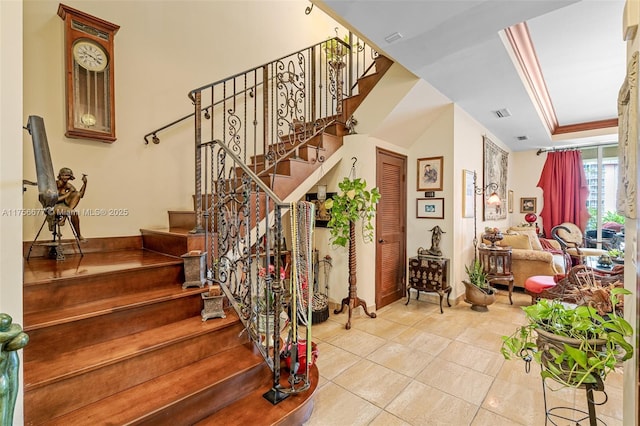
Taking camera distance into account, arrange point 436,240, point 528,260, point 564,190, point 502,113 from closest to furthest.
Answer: point 436,240, point 502,113, point 528,260, point 564,190

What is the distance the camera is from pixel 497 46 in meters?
2.70

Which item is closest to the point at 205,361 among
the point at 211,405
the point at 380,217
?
the point at 211,405

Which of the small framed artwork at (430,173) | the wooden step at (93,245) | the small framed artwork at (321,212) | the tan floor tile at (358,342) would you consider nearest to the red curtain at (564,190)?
the small framed artwork at (430,173)

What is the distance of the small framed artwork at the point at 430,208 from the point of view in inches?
166

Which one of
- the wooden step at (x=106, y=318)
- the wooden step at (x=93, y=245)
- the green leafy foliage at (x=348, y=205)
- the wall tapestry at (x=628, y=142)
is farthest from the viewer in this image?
the green leafy foliage at (x=348, y=205)

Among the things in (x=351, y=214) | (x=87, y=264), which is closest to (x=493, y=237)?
(x=351, y=214)

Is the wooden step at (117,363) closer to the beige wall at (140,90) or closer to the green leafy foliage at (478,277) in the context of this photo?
the beige wall at (140,90)

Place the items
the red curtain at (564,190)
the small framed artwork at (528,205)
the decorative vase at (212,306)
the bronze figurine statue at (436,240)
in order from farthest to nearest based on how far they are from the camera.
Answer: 1. the small framed artwork at (528,205)
2. the red curtain at (564,190)
3. the bronze figurine statue at (436,240)
4. the decorative vase at (212,306)

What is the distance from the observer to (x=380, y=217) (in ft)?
13.2

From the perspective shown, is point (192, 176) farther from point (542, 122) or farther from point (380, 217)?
point (542, 122)

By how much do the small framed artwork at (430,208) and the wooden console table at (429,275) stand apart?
0.64 m

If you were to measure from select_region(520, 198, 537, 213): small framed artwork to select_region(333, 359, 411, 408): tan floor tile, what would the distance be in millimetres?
6396

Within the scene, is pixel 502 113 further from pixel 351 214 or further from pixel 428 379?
A: pixel 428 379

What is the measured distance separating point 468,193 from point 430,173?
2.31ft
